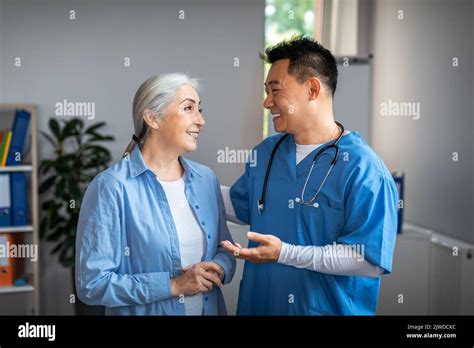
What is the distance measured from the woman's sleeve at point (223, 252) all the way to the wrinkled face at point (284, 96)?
0.18 metres

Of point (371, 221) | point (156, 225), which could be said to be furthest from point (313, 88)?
point (156, 225)

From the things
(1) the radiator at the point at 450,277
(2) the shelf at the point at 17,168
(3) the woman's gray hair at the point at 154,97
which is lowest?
(1) the radiator at the point at 450,277

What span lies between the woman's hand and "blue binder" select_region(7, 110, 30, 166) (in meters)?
0.45

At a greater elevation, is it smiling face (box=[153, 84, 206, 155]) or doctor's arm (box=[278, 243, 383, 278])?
smiling face (box=[153, 84, 206, 155])

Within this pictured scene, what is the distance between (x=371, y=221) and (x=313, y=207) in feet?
0.35

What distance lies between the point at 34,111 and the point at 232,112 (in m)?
0.40

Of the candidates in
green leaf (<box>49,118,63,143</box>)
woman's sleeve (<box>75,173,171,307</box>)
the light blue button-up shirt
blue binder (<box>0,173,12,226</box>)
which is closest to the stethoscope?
the light blue button-up shirt

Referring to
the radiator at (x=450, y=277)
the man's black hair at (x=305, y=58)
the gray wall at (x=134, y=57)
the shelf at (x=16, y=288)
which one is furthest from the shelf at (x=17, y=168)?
the radiator at (x=450, y=277)

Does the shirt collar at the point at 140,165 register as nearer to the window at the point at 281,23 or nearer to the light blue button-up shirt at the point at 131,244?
the light blue button-up shirt at the point at 131,244

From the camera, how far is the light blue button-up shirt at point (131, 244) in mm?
913

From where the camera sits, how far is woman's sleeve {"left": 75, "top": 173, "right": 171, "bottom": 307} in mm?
909

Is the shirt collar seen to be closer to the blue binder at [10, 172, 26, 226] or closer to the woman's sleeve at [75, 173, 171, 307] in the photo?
the woman's sleeve at [75, 173, 171, 307]

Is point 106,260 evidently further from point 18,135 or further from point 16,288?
point 18,135

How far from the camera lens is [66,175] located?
1.54 m
